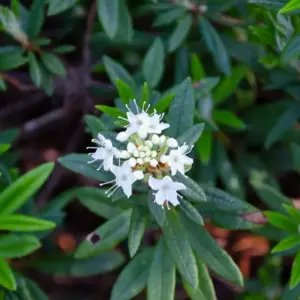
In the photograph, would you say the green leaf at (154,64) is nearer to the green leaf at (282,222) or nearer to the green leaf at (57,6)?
the green leaf at (57,6)

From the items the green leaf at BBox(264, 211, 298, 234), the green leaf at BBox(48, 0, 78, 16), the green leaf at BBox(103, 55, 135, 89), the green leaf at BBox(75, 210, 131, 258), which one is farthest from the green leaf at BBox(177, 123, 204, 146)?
the green leaf at BBox(48, 0, 78, 16)

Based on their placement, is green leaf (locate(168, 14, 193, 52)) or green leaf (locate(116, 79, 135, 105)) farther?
green leaf (locate(168, 14, 193, 52))

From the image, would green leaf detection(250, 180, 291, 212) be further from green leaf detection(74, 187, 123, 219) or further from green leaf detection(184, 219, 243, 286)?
green leaf detection(74, 187, 123, 219)

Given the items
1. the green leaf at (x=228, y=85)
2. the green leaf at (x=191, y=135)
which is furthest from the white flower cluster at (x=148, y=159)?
the green leaf at (x=228, y=85)

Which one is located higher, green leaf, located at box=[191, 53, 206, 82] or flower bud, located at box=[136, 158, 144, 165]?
green leaf, located at box=[191, 53, 206, 82]

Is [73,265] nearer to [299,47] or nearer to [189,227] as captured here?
[189,227]

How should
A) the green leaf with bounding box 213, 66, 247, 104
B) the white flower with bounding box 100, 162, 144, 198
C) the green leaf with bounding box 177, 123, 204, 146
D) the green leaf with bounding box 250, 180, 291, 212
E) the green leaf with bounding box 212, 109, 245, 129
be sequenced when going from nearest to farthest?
the white flower with bounding box 100, 162, 144, 198 < the green leaf with bounding box 177, 123, 204, 146 < the green leaf with bounding box 250, 180, 291, 212 < the green leaf with bounding box 212, 109, 245, 129 < the green leaf with bounding box 213, 66, 247, 104
